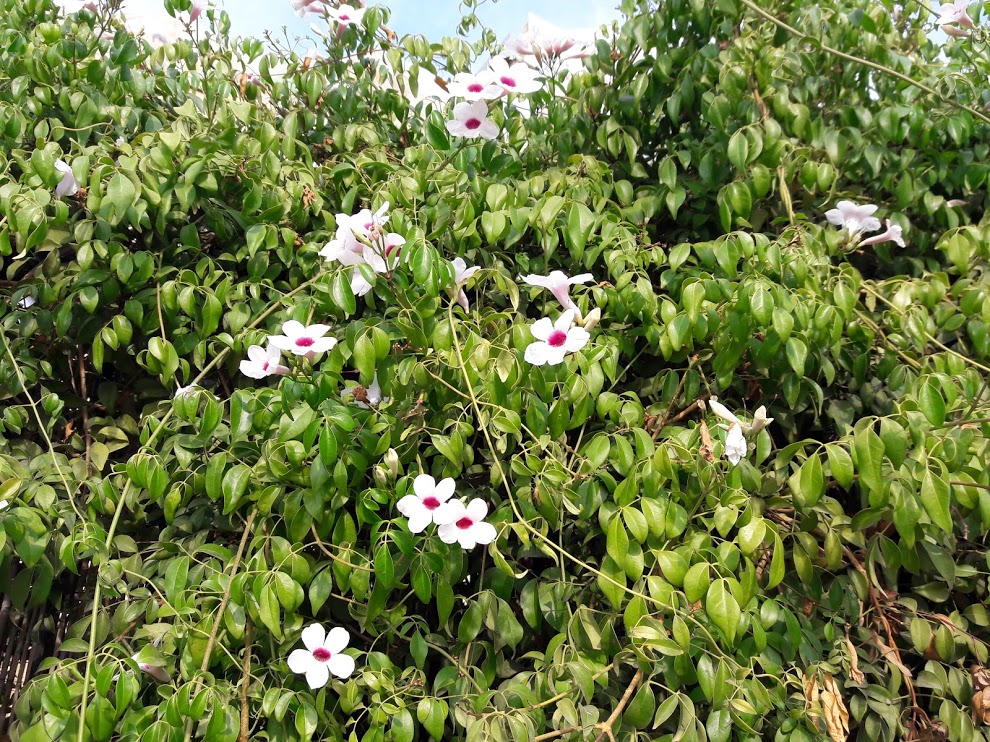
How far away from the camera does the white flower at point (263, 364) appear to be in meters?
1.61

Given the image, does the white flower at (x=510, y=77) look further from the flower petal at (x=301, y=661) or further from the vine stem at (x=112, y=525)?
the flower petal at (x=301, y=661)

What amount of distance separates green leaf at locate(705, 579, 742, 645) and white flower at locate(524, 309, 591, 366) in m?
0.48

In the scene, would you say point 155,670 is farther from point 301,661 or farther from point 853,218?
point 853,218

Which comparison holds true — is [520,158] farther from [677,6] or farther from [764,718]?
[764,718]

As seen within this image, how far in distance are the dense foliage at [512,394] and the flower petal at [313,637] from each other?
2.5 inches

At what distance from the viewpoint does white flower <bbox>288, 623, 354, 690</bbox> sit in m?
1.53

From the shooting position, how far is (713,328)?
175 centimetres

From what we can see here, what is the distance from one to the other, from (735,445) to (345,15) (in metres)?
1.68

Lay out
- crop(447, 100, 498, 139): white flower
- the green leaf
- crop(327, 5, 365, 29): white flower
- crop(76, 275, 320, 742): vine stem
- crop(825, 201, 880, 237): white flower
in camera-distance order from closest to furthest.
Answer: the green leaf
crop(76, 275, 320, 742): vine stem
crop(447, 100, 498, 139): white flower
crop(825, 201, 880, 237): white flower
crop(327, 5, 365, 29): white flower

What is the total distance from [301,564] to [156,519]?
65 centimetres

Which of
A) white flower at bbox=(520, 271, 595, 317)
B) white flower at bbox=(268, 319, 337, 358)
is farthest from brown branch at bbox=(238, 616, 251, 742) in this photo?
white flower at bbox=(520, 271, 595, 317)

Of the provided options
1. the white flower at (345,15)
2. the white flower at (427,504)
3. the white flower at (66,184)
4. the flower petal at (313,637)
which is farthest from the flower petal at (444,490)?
the white flower at (345,15)

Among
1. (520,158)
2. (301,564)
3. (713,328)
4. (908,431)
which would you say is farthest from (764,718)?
(520,158)

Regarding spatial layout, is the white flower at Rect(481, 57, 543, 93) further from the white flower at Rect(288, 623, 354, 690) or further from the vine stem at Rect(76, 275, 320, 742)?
the white flower at Rect(288, 623, 354, 690)
